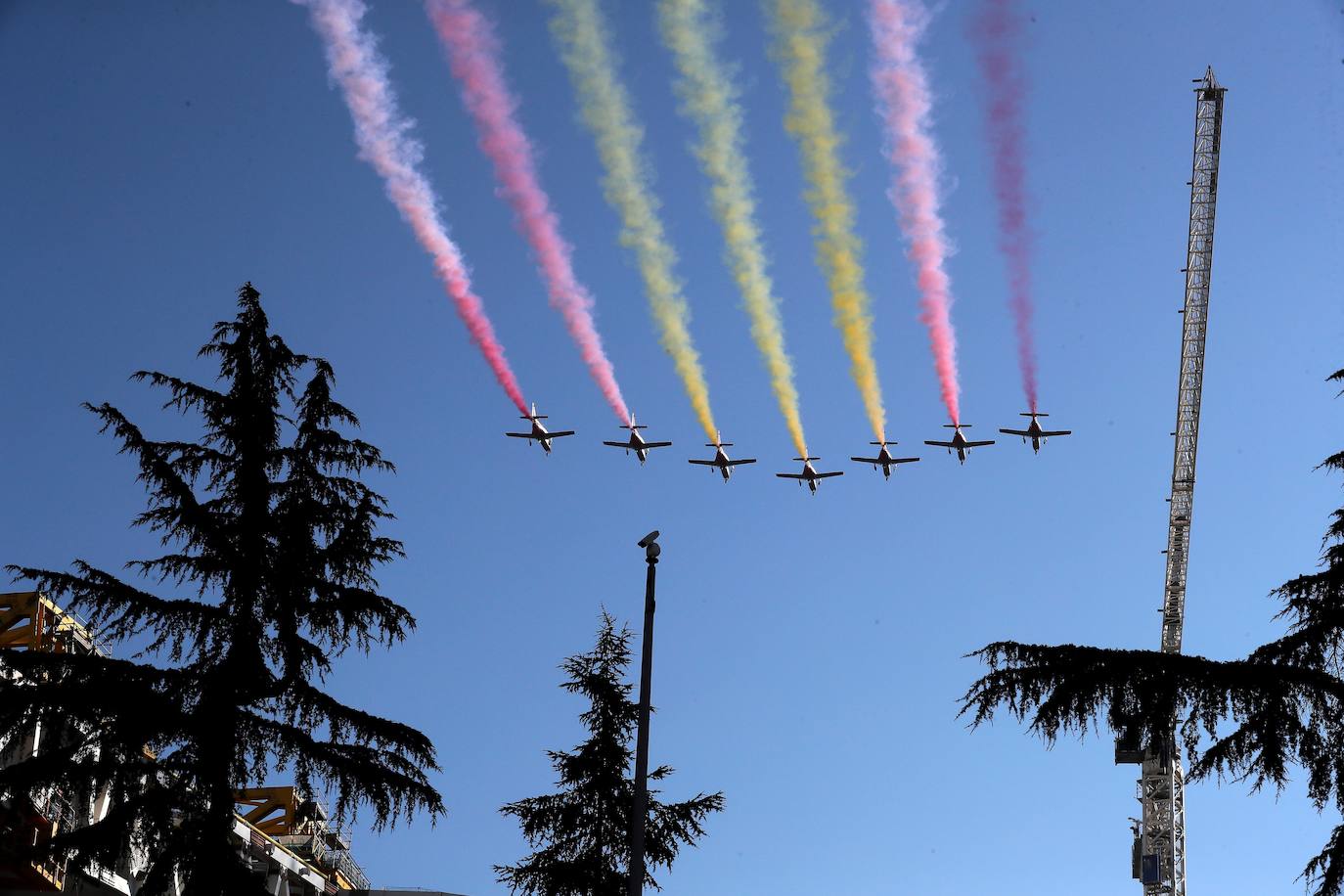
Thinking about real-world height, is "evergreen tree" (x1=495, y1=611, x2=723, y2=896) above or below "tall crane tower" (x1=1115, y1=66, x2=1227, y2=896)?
below

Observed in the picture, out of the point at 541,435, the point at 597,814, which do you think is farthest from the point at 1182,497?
the point at 597,814

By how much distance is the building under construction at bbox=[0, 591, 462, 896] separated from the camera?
23.5 m

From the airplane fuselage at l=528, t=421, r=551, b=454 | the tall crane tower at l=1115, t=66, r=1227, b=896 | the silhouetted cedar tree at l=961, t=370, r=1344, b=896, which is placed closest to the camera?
the silhouetted cedar tree at l=961, t=370, r=1344, b=896

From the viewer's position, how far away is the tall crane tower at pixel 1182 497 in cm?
9200

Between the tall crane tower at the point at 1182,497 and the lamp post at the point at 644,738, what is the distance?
230 ft

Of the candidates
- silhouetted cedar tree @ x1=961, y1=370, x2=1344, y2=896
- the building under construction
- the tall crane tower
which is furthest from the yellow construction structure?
the tall crane tower

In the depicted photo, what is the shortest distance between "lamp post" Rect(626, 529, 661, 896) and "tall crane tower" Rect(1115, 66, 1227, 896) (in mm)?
70248

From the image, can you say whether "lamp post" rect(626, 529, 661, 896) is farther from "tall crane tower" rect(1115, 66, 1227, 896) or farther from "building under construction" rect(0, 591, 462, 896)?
"tall crane tower" rect(1115, 66, 1227, 896)

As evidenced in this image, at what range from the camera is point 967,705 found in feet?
65.1

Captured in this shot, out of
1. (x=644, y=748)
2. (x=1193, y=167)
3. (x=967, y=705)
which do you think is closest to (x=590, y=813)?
(x=644, y=748)

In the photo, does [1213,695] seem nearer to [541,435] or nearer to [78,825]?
[78,825]

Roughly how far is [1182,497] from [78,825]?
3282 inches

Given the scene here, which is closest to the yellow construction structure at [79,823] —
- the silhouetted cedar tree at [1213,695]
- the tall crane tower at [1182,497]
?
the silhouetted cedar tree at [1213,695]

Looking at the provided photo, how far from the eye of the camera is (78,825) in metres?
24.0
